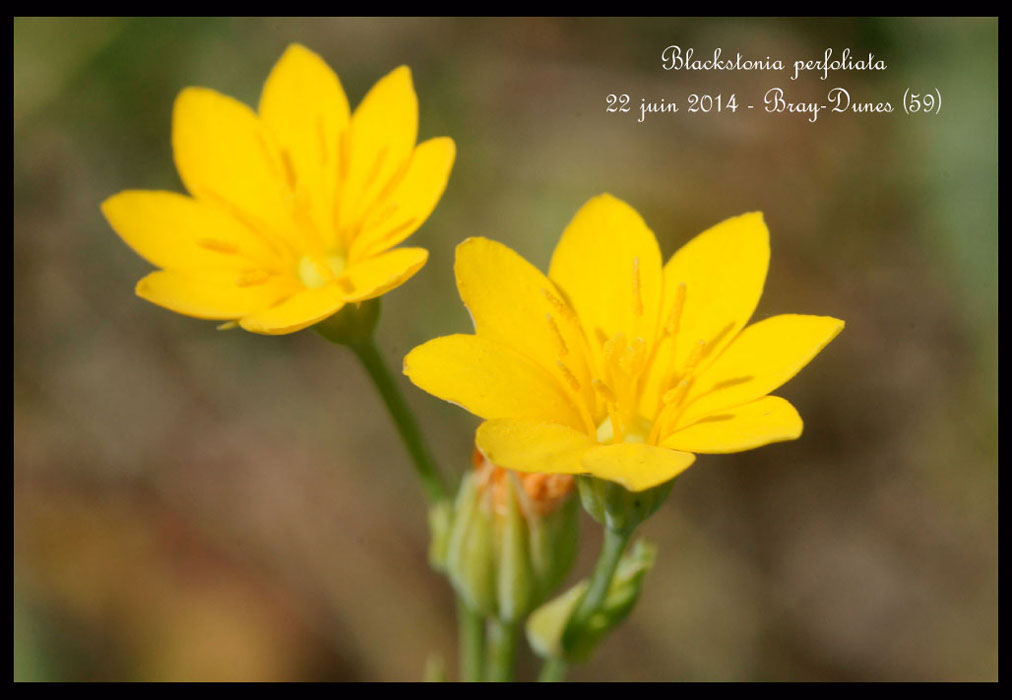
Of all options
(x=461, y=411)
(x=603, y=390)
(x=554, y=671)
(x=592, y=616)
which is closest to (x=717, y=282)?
(x=603, y=390)

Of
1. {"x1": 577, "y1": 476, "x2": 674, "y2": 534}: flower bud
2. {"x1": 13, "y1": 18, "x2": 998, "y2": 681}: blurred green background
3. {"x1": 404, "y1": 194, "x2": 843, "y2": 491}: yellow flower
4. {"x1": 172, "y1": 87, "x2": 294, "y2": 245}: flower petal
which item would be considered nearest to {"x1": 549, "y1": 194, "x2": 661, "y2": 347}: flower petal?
{"x1": 404, "y1": 194, "x2": 843, "y2": 491}: yellow flower

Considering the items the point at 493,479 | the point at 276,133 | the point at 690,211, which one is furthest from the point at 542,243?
the point at 493,479

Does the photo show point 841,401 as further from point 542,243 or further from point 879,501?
point 542,243

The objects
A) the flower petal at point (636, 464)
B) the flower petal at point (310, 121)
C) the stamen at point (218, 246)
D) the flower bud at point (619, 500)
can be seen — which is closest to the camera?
the flower petal at point (636, 464)

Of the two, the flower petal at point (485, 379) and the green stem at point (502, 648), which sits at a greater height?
the flower petal at point (485, 379)

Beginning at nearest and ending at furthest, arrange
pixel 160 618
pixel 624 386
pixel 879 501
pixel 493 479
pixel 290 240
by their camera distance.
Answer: pixel 624 386 → pixel 493 479 → pixel 290 240 → pixel 160 618 → pixel 879 501

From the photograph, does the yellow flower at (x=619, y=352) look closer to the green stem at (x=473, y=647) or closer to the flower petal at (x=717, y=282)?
the flower petal at (x=717, y=282)

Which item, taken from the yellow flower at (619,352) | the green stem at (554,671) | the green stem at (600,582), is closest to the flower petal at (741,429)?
the yellow flower at (619,352)

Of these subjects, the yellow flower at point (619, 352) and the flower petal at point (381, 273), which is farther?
the flower petal at point (381, 273)
